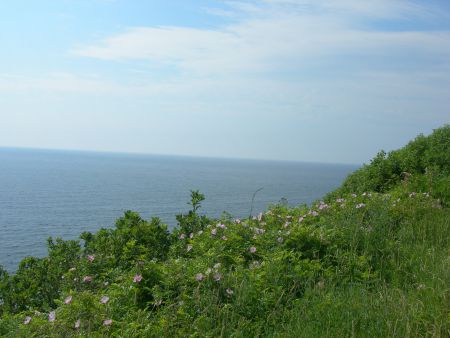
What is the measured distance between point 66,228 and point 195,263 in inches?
1434

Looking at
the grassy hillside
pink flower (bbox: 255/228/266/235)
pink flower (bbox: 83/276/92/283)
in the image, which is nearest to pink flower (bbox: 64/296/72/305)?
the grassy hillside

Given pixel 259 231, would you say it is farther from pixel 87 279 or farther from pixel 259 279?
pixel 87 279

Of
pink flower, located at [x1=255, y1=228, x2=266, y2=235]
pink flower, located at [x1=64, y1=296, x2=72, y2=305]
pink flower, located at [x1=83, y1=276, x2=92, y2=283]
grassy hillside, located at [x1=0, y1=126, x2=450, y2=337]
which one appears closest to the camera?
grassy hillside, located at [x1=0, y1=126, x2=450, y2=337]

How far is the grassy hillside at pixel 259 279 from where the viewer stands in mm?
4137

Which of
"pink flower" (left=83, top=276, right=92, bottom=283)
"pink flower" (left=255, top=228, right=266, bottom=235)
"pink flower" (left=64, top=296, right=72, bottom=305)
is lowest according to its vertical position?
"pink flower" (left=83, top=276, right=92, bottom=283)

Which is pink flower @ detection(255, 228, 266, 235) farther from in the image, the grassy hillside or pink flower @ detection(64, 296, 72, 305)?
pink flower @ detection(64, 296, 72, 305)

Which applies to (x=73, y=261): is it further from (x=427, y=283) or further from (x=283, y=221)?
(x=427, y=283)

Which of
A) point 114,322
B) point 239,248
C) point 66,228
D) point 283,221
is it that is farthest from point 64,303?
point 66,228

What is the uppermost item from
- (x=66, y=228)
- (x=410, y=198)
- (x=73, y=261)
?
(x=410, y=198)

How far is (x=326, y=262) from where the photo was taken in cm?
562

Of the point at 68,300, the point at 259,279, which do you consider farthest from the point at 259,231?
the point at 68,300

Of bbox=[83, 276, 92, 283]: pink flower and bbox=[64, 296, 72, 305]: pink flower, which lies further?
bbox=[83, 276, 92, 283]: pink flower

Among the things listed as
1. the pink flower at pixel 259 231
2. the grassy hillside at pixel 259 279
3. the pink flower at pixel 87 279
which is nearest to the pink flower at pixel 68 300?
the grassy hillside at pixel 259 279

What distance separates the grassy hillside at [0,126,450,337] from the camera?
414cm
